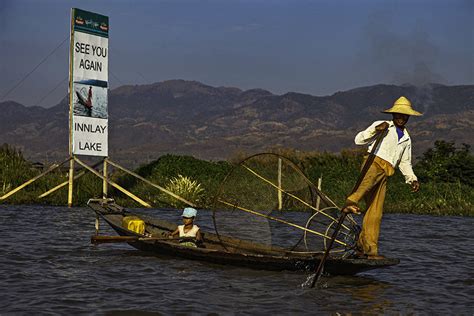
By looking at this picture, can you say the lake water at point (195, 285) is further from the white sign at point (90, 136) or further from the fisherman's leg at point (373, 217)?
the white sign at point (90, 136)

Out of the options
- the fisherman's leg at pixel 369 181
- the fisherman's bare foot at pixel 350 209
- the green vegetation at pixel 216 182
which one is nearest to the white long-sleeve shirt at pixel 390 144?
the fisherman's leg at pixel 369 181

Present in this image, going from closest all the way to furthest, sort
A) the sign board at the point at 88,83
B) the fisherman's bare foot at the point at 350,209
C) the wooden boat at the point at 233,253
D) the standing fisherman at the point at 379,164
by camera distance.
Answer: the fisherman's bare foot at the point at 350,209 < the standing fisherman at the point at 379,164 < the wooden boat at the point at 233,253 < the sign board at the point at 88,83

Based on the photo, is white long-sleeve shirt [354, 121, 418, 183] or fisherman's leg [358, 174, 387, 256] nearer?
white long-sleeve shirt [354, 121, 418, 183]

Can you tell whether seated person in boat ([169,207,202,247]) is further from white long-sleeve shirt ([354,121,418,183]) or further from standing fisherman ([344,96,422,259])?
white long-sleeve shirt ([354,121,418,183])

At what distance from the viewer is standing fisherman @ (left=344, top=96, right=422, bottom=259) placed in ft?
37.1

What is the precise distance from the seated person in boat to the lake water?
14.9 inches

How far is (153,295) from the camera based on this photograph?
1077 cm

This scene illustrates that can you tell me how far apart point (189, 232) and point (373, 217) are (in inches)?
145

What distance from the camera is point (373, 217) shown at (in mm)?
11766

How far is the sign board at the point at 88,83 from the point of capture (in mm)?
23250

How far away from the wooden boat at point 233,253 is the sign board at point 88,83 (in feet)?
25.9

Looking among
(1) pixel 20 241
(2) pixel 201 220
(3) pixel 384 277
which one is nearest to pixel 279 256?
(3) pixel 384 277

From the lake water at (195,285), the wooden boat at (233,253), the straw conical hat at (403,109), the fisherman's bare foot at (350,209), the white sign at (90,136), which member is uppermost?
the white sign at (90,136)

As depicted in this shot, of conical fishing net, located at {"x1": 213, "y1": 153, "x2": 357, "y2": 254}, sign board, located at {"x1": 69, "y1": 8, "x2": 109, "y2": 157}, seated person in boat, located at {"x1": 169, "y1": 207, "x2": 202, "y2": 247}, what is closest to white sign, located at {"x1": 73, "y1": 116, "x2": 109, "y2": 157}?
sign board, located at {"x1": 69, "y1": 8, "x2": 109, "y2": 157}
